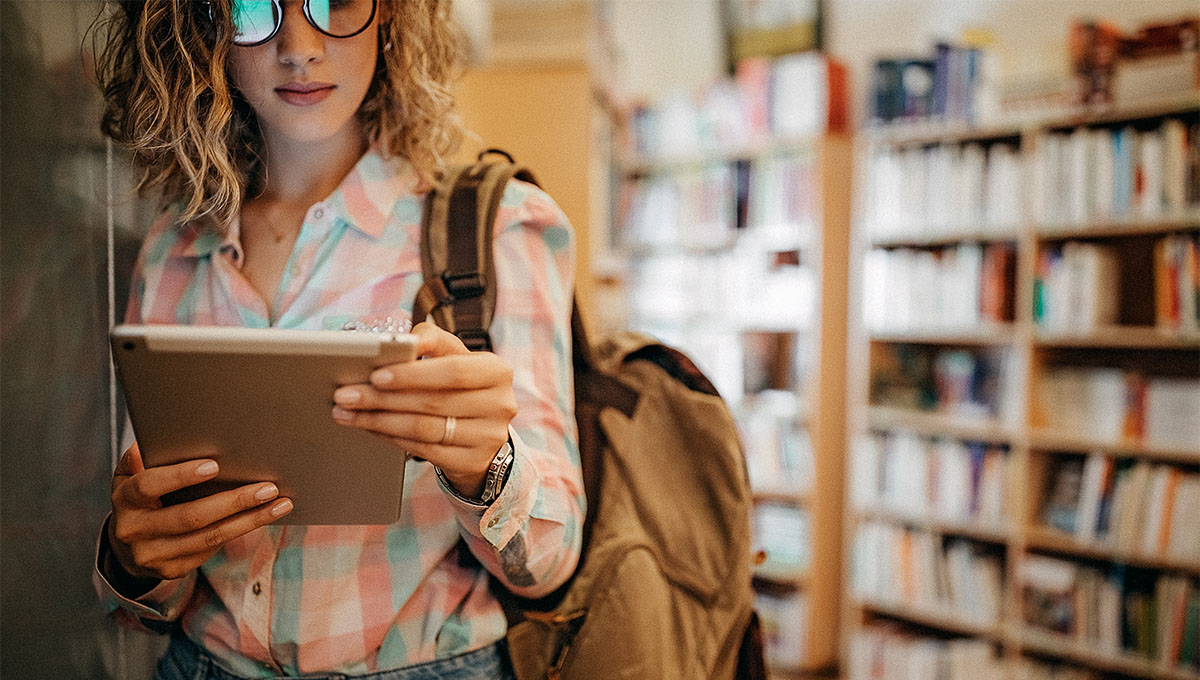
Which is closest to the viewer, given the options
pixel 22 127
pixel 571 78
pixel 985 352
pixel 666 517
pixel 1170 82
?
pixel 22 127

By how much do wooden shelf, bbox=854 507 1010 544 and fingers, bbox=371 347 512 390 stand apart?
2.62m

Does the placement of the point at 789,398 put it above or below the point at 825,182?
below

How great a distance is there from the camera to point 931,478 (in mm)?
2871

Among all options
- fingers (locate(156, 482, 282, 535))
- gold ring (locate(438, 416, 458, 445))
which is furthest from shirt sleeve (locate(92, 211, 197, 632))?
gold ring (locate(438, 416, 458, 445))

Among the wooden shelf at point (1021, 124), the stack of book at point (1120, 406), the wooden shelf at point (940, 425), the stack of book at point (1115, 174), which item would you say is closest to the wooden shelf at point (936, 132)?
the wooden shelf at point (1021, 124)

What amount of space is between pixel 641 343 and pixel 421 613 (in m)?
0.37

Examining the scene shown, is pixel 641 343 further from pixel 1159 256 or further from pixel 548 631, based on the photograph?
pixel 1159 256

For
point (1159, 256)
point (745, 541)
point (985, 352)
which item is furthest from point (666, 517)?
point (985, 352)

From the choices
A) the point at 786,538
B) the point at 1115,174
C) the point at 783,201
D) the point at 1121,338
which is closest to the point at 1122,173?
the point at 1115,174

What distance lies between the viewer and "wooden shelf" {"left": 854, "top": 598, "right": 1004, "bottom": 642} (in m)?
2.69

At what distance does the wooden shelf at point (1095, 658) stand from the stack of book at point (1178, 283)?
1.02 m

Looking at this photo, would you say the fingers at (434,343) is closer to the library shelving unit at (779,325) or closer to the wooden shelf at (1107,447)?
the wooden shelf at (1107,447)

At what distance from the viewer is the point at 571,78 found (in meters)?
1.34

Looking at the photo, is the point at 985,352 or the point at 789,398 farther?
the point at 789,398
